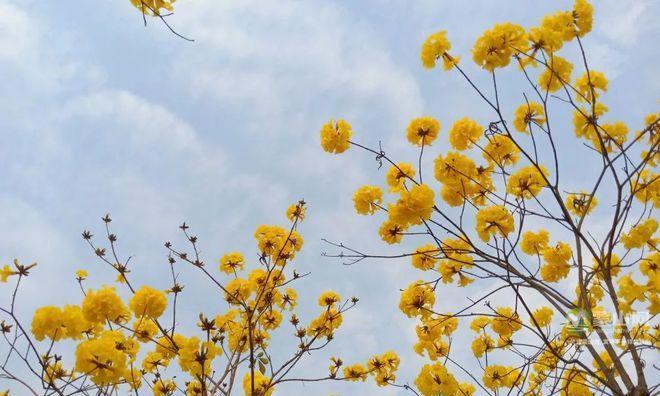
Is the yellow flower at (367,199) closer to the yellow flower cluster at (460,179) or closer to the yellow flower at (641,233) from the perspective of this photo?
the yellow flower cluster at (460,179)

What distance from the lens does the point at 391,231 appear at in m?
3.20

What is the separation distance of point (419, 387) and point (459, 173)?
1637mm

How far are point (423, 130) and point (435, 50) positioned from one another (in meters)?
0.53

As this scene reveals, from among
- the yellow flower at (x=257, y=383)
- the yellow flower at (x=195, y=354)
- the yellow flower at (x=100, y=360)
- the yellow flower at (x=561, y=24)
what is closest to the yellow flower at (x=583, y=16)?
the yellow flower at (x=561, y=24)

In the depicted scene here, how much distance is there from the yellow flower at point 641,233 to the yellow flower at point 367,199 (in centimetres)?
173

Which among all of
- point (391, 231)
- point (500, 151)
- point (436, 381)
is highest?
point (500, 151)

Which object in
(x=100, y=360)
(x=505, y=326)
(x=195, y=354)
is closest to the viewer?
(x=100, y=360)

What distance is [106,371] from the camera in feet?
7.07

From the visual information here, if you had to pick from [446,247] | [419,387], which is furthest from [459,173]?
[419,387]

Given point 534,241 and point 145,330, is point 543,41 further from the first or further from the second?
point 145,330

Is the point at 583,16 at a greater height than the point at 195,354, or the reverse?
the point at 583,16

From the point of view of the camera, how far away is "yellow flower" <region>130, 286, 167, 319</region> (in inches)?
107

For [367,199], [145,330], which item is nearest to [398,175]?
[367,199]

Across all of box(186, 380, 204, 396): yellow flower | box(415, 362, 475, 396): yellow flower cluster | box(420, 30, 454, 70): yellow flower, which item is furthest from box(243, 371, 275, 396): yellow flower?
box(420, 30, 454, 70): yellow flower
